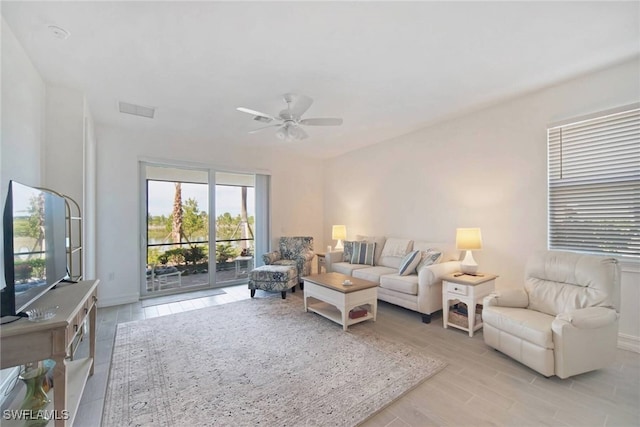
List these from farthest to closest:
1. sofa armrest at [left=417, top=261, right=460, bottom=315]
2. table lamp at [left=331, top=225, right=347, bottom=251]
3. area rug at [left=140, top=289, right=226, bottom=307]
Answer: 1. table lamp at [left=331, top=225, right=347, bottom=251]
2. area rug at [left=140, top=289, right=226, bottom=307]
3. sofa armrest at [left=417, top=261, right=460, bottom=315]

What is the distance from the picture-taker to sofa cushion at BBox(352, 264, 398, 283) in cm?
405

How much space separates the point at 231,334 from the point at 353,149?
13.9 feet

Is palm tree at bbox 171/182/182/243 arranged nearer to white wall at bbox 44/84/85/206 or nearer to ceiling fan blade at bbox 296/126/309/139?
white wall at bbox 44/84/85/206

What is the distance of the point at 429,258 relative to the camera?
3.73m

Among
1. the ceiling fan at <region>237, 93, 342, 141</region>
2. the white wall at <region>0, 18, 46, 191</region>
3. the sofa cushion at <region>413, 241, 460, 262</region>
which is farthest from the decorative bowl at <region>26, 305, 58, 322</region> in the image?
the sofa cushion at <region>413, 241, 460, 262</region>

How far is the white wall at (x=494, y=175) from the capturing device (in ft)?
9.29

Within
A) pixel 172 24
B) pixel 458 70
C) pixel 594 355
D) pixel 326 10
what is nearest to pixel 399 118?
pixel 458 70

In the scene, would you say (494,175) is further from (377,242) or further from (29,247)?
(29,247)

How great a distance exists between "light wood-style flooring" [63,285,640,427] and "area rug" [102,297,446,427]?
110 mm

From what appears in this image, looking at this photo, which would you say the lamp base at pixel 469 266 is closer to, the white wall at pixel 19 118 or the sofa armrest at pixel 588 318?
the sofa armrest at pixel 588 318

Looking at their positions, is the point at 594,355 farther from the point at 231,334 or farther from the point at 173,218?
the point at 173,218

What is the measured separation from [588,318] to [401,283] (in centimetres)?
182

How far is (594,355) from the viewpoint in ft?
7.28

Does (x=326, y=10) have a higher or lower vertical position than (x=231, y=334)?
higher
